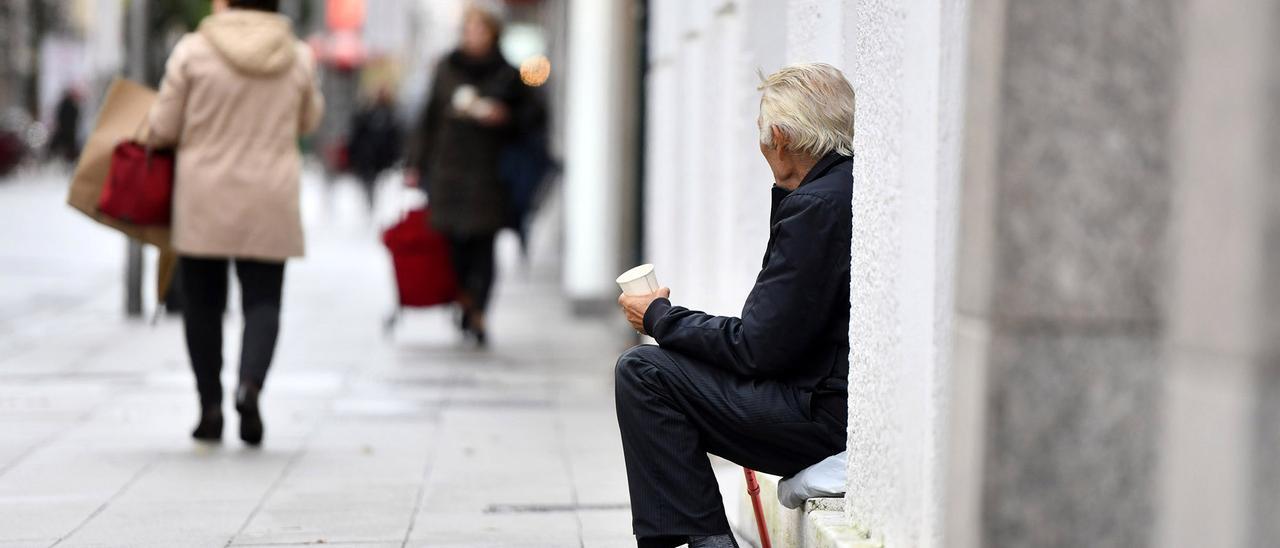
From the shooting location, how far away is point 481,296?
10.6 m

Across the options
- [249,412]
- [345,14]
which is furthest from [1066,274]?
[345,14]

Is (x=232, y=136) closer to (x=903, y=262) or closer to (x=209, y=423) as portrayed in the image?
(x=209, y=423)

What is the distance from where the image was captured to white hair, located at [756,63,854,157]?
4164 mm

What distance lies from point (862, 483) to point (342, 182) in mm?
43181

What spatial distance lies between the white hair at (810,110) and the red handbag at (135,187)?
3.18 metres

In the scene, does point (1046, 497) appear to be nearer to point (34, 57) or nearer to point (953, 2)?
point (953, 2)

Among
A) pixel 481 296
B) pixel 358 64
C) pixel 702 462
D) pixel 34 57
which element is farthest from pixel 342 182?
pixel 702 462

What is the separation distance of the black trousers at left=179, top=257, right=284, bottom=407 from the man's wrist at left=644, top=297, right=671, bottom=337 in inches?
113

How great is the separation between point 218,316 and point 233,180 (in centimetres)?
51

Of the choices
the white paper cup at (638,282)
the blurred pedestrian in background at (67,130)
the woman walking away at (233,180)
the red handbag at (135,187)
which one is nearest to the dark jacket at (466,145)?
the woman walking away at (233,180)

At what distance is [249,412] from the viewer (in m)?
6.72

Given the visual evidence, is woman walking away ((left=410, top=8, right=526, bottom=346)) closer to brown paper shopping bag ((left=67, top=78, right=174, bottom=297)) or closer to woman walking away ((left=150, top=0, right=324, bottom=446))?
woman walking away ((left=150, top=0, right=324, bottom=446))

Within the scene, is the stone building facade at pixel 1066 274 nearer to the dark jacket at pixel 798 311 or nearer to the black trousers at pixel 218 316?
the dark jacket at pixel 798 311

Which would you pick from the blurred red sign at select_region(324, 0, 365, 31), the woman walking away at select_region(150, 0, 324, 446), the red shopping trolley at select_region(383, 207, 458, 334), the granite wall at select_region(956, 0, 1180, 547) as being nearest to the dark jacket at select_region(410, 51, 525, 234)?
the red shopping trolley at select_region(383, 207, 458, 334)
